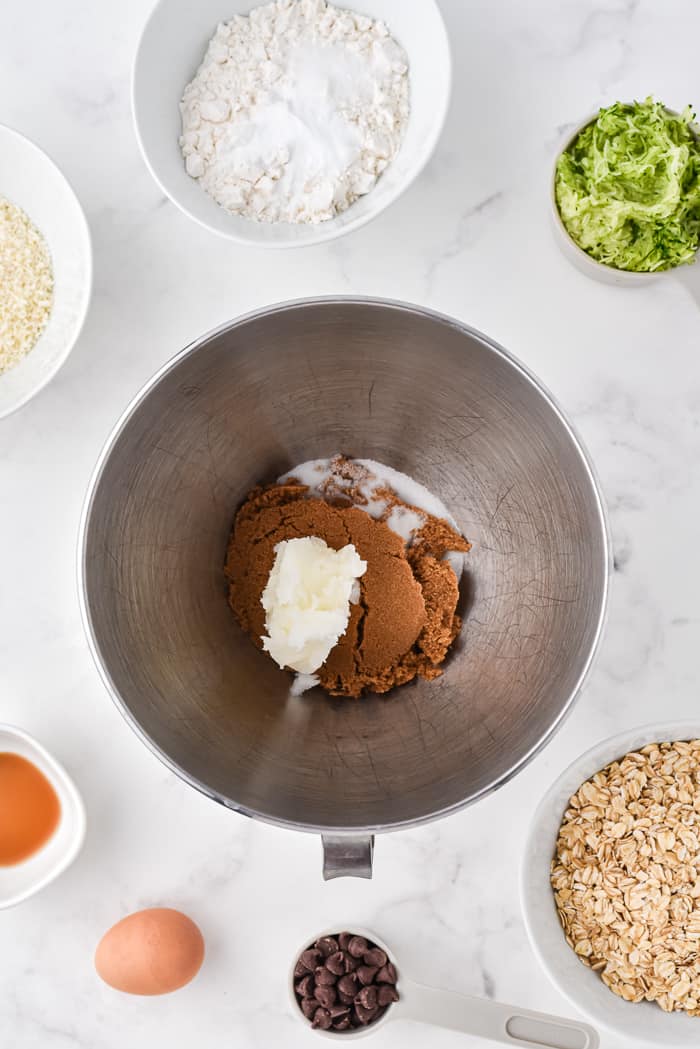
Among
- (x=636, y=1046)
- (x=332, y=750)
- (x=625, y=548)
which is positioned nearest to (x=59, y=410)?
(x=332, y=750)

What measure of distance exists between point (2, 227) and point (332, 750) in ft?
2.96

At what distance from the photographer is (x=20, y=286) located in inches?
50.1

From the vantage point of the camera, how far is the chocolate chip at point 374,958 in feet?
4.09

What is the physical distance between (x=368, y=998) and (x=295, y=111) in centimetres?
126

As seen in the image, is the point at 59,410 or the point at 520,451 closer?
the point at 520,451

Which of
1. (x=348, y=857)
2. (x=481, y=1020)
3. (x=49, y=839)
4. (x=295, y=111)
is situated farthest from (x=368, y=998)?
(x=295, y=111)

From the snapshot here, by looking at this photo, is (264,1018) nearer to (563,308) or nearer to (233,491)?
(233,491)

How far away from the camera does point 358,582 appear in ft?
4.22

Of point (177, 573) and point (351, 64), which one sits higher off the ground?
point (351, 64)

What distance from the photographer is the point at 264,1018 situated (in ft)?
4.41

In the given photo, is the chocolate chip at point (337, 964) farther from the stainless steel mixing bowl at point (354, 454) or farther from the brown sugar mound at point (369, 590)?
the brown sugar mound at point (369, 590)

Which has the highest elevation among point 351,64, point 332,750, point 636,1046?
point 351,64

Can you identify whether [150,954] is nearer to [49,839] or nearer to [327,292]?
[49,839]

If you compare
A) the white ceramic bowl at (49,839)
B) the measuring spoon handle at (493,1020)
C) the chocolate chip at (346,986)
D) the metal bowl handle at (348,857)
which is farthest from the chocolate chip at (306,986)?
the white ceramic bowl at (49,839)
